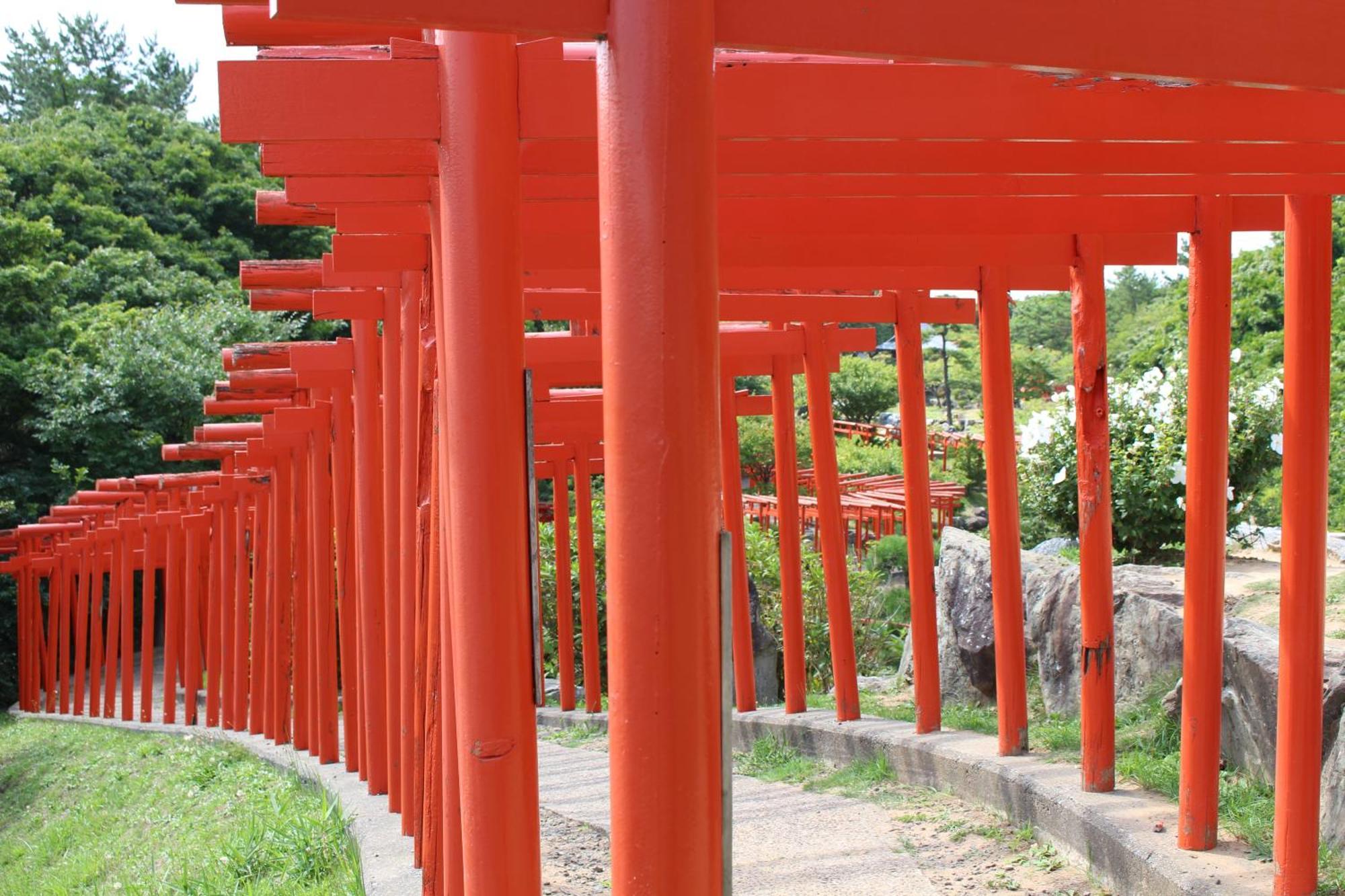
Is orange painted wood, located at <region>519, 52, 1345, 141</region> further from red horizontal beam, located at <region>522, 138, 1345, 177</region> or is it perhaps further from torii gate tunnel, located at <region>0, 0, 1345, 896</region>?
red horizontal beam, located at <region>522, 138, 1345, 177</region>

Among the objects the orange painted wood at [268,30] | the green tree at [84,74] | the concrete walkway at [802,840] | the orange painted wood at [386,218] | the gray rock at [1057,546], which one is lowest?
the concrete walkway at [802,840]

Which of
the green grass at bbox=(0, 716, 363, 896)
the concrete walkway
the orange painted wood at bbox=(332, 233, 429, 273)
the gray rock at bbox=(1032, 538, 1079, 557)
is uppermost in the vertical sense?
the orange painted wood at bbox=(332, 233, 429, 273)

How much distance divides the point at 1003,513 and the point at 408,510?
273 cm

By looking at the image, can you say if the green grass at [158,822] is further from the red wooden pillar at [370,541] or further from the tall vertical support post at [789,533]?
the tall vertical support post at [789,533]

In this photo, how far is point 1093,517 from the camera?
18.6ft

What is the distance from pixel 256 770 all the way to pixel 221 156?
3182 centimetres

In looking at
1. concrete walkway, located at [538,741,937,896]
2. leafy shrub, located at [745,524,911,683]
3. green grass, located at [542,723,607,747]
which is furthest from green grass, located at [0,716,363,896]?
leafy shrub, located at [745,524,911,683]

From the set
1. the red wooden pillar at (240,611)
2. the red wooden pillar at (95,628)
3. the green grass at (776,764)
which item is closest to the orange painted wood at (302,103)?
the green grass at (776,764)

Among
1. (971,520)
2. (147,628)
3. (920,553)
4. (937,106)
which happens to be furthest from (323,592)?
(971,520)

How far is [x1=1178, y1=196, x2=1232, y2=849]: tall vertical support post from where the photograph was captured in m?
4.70

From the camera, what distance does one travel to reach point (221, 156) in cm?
3878

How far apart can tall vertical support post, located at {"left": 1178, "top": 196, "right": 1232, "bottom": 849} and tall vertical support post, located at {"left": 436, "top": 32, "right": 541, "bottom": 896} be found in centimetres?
264

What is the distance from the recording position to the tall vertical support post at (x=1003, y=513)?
6.39 metres

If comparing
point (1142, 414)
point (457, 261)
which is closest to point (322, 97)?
point (457, 261)
